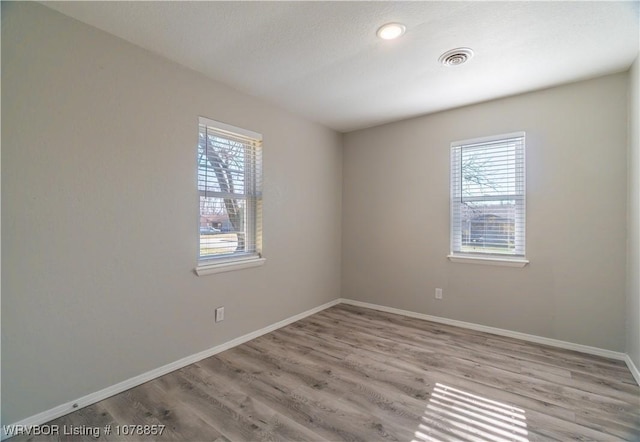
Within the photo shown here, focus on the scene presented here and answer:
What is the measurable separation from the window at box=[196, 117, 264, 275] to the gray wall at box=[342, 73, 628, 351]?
5.53 feet

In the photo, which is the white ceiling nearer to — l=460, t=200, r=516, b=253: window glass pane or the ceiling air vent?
the ceiling air vent

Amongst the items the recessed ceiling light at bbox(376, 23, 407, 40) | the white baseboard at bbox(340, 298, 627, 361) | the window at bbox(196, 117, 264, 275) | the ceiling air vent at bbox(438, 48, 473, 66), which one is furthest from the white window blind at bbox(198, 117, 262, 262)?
the white baseboard at bbox(340, 298, 627, 361)

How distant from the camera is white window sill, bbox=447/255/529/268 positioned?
117 inches

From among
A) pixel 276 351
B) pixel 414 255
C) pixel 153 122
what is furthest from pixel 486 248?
pixel 153 122

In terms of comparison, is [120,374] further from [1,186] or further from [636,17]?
[636,17]

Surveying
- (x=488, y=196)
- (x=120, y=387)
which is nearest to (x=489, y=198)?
(x=488, y=196)

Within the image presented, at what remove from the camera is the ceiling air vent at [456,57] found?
221 cm

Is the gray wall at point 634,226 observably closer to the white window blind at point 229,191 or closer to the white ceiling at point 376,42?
the white ceiling at point 376,42

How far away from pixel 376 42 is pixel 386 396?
8.27 ft

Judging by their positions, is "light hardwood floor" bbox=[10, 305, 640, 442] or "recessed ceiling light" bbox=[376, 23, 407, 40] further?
"recessed ceiling light" bbox=[376, 23, 407, 40]

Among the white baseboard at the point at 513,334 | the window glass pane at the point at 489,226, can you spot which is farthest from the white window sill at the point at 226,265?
the window glass pane at the point at 489,226

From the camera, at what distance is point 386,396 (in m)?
2.03

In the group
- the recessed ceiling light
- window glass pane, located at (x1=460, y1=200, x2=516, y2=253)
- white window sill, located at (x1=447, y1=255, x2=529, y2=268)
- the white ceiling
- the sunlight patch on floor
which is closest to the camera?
the sunlight patch on floor

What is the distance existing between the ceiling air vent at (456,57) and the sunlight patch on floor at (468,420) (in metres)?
2.51
